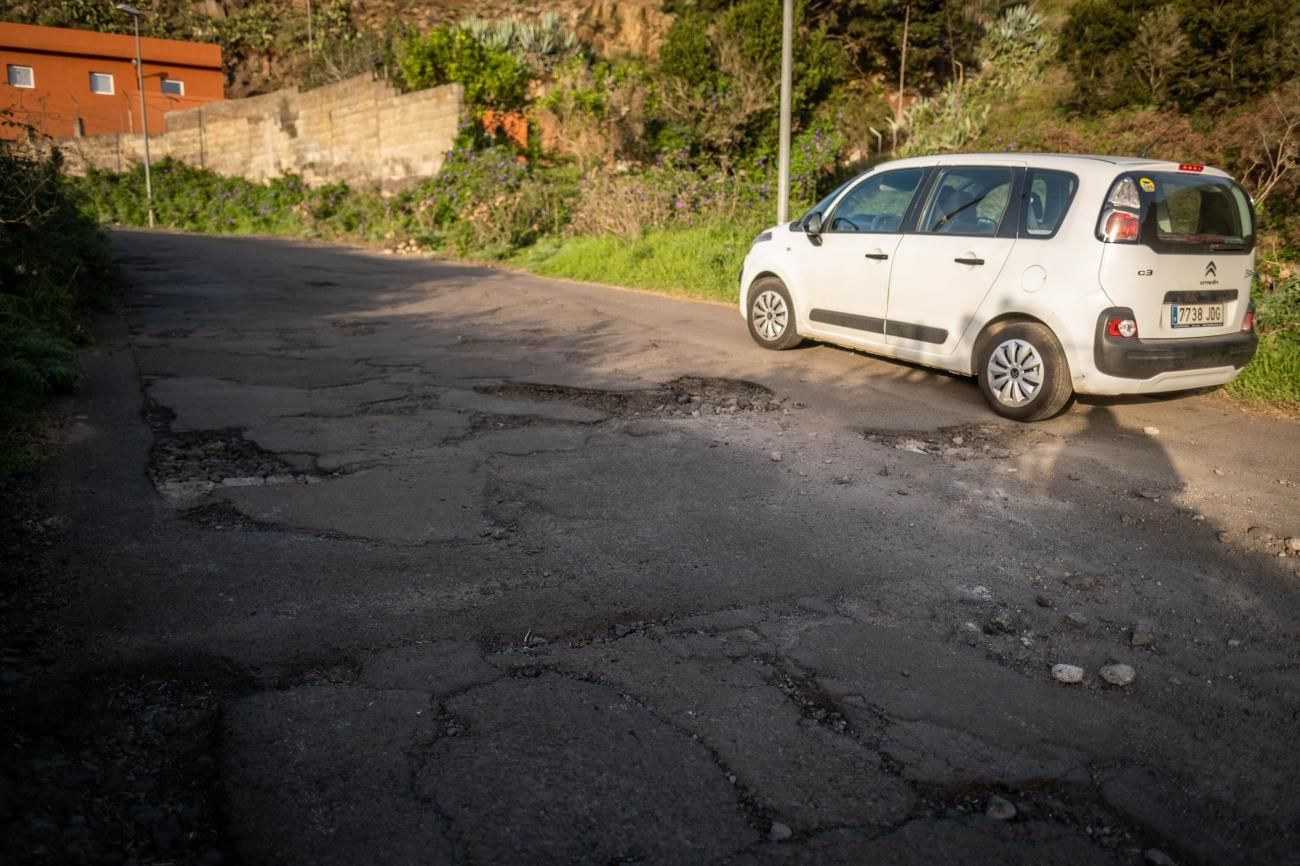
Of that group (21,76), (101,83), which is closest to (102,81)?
(101,83)

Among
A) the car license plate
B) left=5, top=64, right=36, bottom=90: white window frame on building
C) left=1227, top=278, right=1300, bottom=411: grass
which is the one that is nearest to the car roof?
the car license plate

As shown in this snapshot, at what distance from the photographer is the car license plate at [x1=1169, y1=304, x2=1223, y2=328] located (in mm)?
6125

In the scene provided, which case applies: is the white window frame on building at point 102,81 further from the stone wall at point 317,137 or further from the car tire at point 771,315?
the car tire at point 771,315

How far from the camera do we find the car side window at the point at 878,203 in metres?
7.35

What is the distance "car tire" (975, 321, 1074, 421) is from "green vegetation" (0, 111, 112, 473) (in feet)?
19.4

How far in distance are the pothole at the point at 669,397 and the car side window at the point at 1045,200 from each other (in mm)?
2053

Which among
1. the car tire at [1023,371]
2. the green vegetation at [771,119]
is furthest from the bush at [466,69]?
the car tire at [1023,371]

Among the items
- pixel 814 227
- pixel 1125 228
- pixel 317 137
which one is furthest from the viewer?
pixel 317 137

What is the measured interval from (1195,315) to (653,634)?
15.7ft

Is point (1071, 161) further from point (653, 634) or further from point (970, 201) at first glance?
point (653, 634)

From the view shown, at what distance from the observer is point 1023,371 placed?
6328 mm

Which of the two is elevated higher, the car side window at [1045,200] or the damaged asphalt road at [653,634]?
the car side window at [1045,200]

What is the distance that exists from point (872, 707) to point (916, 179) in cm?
536

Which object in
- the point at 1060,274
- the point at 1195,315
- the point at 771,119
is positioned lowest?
the point at 1195,315
